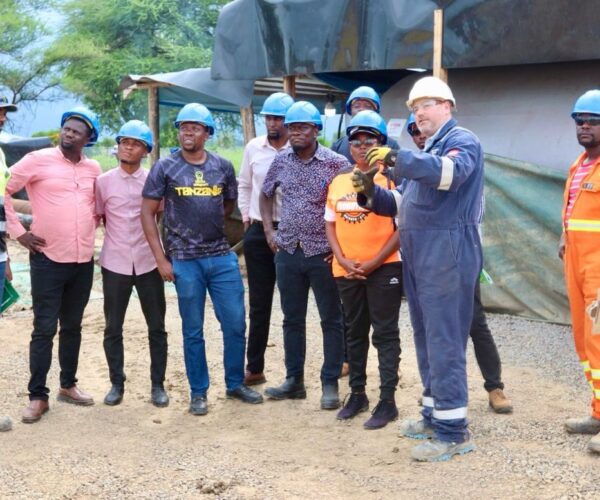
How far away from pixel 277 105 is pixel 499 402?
2442 mm

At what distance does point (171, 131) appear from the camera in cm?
3366

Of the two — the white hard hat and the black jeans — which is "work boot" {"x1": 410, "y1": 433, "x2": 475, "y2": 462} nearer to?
the black jeans

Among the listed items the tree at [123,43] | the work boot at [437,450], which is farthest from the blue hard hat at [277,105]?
the tree at [123,43]

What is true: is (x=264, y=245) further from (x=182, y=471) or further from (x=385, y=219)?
(x=182, y=471)

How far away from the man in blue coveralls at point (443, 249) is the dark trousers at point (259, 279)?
1463 millimetres

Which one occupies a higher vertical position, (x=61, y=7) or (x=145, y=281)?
(x=61, y=7)

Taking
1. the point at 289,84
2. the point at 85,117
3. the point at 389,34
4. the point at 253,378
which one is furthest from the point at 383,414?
the point at 289,84

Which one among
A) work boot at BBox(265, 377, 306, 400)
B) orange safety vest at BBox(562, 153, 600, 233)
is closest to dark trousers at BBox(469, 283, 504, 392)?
orange safety vest at BBox(562, 153, 600, 233)

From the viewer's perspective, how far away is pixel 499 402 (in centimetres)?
523

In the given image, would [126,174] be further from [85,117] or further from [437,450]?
[437,450]

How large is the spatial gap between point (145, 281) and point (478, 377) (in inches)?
95.8

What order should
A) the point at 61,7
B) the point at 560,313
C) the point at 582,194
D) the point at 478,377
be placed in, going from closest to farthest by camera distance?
the point at 582,194 → the point at 478,377 → the point at 560,313 → the point at 61,7

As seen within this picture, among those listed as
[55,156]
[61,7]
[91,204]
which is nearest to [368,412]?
[91,204]

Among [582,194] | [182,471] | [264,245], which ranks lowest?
[182,471]
